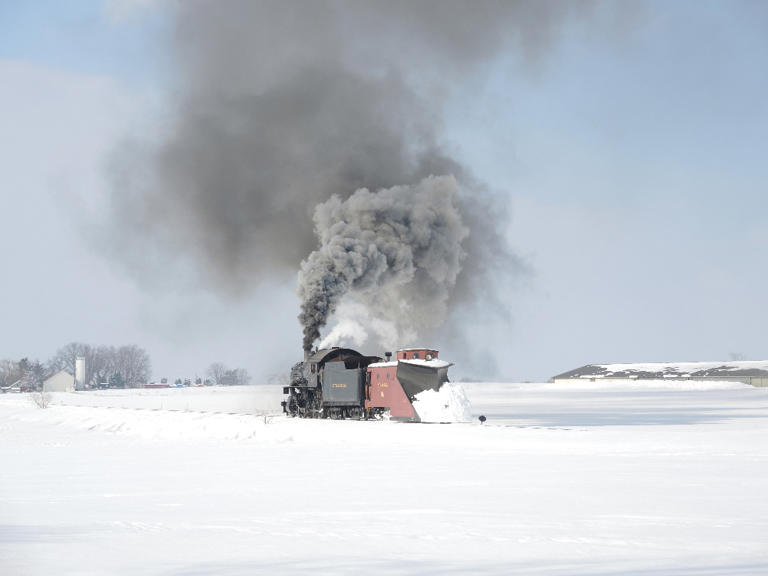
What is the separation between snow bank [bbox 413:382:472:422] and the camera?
109 ft

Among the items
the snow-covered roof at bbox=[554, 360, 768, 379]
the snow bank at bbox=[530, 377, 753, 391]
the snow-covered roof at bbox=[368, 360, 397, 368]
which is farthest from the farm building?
the snow-covered roof at bbox=[368, 360, 397, 368]

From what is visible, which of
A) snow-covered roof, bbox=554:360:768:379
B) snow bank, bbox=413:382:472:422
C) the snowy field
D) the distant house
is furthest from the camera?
the distant house

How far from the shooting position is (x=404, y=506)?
552 inches

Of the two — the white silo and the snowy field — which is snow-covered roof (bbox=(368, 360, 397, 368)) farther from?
the white silo

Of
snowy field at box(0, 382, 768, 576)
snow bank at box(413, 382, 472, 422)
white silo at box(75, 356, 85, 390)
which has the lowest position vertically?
snowy field at box(0, 382, 768, 576)

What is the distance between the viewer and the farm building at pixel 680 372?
383 ft

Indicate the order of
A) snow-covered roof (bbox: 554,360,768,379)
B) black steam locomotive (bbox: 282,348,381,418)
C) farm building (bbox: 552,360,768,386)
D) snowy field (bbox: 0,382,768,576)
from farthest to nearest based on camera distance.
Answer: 1. snow-covered roof (bbox: 554,360,768,379)
2. farm building (bbox: 552,360,768,386)
3. black steam locomotive (bbox: 282,348,381,418)
4. snowy field (bbox: 0,382,768,576)

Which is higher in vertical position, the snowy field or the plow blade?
the plow blade

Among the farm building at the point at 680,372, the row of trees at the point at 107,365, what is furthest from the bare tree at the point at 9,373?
the farm building at the point at 680,372

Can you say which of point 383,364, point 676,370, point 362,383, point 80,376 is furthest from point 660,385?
point 80,376

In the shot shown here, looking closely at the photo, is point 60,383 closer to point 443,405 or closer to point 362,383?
point 362,383

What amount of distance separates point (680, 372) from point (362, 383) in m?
96.9

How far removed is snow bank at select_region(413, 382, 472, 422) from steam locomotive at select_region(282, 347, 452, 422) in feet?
0.77

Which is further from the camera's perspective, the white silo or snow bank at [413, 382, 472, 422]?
the white silo
